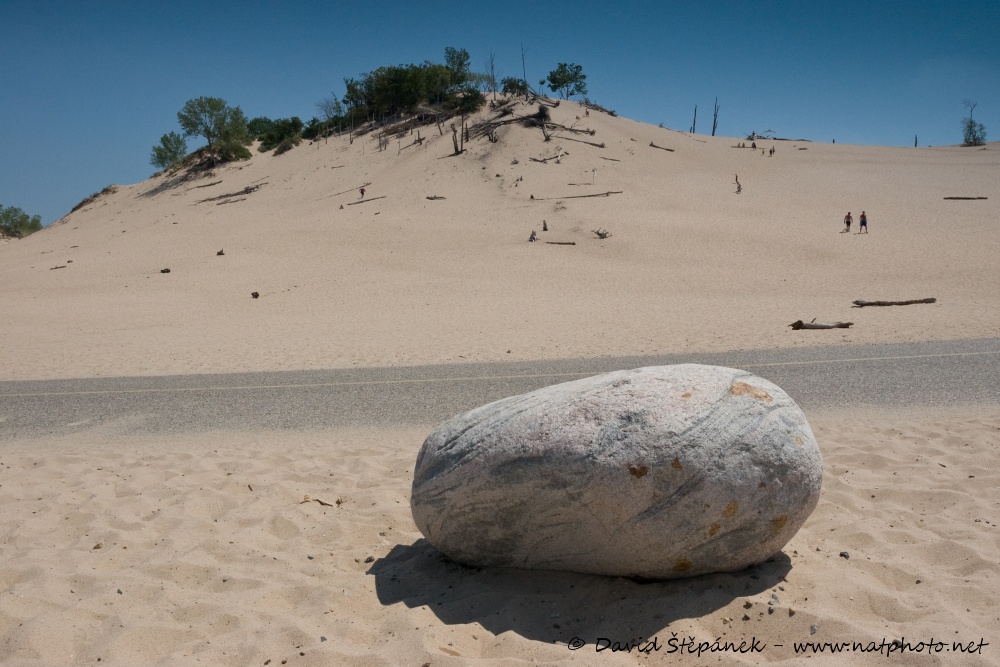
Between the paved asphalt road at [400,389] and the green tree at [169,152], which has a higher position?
the green tree at [169,152]

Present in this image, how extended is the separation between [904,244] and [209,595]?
32497 millimetres

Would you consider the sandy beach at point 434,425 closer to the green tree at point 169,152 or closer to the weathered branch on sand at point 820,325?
the weathered branch on sand at point 820,325

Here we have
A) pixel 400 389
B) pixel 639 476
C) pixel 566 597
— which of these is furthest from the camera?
pixel 400 389

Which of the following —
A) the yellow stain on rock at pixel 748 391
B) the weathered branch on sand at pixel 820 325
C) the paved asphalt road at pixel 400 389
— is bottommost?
the weathered branch on sand at pixel 820 325

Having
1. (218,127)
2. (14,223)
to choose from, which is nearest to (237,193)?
(218,127)

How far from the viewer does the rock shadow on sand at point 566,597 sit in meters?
3.62

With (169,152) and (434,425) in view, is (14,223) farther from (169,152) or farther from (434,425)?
(434,425)

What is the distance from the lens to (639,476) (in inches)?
143

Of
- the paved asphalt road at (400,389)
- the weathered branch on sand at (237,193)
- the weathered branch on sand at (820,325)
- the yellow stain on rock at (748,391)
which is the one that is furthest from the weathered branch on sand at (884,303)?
the weathered branch on sand at (237,193)

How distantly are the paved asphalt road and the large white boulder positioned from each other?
4283 mm

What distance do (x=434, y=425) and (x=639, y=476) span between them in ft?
15.6

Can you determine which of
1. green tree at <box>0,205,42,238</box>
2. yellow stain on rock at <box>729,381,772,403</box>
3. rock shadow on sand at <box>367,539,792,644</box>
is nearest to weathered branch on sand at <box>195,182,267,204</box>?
green tree at <box>0,205,42,238</box>

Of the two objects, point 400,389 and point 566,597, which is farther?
point 400,389

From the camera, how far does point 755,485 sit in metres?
3.73
